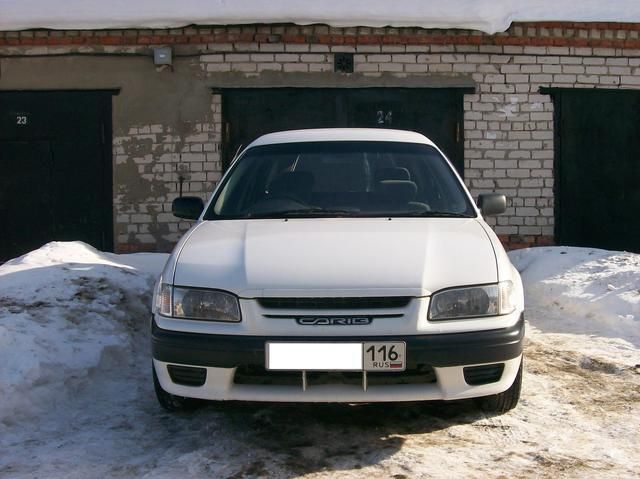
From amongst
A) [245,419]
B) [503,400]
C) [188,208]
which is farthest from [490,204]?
Result: [245,419]

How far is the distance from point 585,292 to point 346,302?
3.67 metres

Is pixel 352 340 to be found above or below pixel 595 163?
below

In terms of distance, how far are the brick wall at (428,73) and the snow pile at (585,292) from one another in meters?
1.86

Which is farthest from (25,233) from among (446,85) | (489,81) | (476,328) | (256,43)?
(476,328)

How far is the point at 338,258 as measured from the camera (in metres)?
3.05

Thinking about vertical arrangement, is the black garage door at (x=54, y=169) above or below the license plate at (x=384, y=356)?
above

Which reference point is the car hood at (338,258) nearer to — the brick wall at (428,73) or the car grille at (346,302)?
the car grille at (346,302)

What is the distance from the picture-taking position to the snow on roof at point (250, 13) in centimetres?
812

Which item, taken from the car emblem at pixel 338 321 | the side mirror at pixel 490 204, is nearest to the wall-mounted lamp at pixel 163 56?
the side mirror at pixel 490 204

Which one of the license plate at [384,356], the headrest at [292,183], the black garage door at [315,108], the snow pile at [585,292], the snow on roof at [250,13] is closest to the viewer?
the license plate at [384,356]

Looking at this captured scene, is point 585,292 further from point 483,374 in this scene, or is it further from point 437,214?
point 483,374

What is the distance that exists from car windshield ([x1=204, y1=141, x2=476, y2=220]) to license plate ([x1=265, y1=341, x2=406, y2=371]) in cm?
106

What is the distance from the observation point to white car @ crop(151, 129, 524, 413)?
2830 millimetres

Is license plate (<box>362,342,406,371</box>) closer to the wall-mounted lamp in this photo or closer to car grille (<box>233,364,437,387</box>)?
car grille (<box>233,364,437,387</box>)
